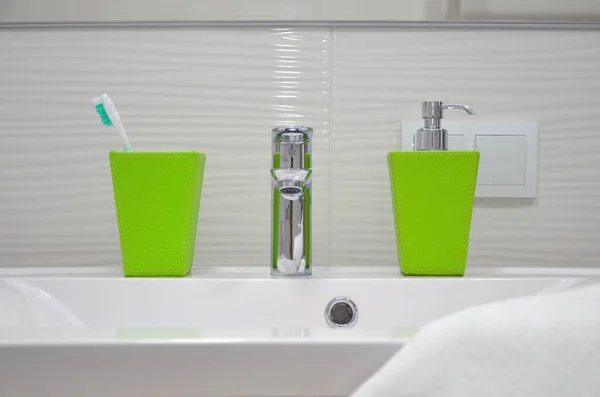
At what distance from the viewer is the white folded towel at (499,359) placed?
356 millimetres

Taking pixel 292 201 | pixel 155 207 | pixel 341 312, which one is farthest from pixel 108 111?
pixel 341 312

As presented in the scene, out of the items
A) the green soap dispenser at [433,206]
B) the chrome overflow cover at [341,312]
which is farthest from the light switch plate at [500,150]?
the chrome overflow cover at [341,312]

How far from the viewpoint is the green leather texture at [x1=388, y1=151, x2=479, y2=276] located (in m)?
0.74

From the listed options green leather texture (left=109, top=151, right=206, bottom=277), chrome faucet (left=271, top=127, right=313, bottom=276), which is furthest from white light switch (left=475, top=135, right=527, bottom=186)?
green leather texture (left=109, top=151, right=206, bottom=277)

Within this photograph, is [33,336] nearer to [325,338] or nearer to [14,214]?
[325,338]

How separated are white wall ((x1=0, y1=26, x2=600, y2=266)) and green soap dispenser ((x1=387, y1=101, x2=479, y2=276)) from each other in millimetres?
122

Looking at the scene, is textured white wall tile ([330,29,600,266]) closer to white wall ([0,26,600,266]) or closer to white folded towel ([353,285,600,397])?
white wall ([0,26,600,266])

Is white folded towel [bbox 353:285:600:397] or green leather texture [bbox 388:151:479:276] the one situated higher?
green leather texture [bbox 388:151:479:276]

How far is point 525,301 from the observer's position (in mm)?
390

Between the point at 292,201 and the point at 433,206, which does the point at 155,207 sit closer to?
the point at 292,201

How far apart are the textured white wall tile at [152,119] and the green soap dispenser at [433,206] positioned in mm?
150

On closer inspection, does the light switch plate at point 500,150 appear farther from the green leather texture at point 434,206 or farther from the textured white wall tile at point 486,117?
the green leather texture at point 434,206

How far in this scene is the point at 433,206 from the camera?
0.75m

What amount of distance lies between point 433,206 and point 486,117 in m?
0.20
